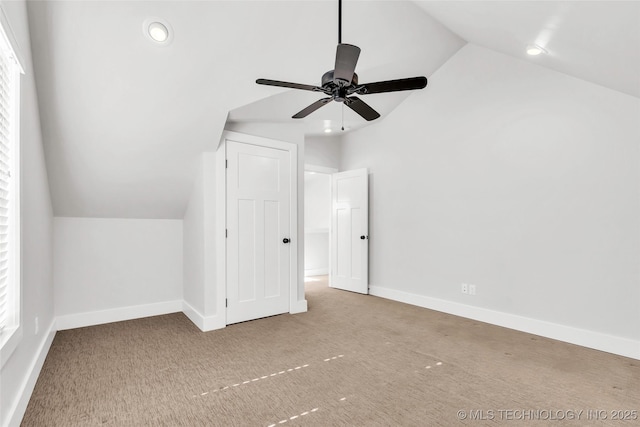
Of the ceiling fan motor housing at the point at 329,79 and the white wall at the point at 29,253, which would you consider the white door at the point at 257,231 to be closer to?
the white wall at the point at 29,253

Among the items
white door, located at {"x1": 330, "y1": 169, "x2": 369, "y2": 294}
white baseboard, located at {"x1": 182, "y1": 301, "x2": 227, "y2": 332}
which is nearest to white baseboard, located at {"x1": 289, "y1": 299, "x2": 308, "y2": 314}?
white baseboard, located at {"x1": 182, "y1": 301, "x2": 227, "y2": 332}

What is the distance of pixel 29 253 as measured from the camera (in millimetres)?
2387

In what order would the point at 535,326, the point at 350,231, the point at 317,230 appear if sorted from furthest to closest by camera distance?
the point at 317,230
the point at 350,231
the point at 535,326

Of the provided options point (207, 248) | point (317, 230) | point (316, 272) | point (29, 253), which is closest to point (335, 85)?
point (207, 248)

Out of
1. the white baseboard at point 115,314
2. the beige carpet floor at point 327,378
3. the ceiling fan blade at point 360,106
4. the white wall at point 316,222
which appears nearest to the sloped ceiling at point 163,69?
the ceiling fan blade at point 360,106

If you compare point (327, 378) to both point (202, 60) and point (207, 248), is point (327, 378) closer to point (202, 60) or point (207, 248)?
point (207, 248)

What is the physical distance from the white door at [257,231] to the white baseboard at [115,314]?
1023 mm

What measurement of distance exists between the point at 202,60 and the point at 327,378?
2.64m

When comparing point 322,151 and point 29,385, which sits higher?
point 322,151

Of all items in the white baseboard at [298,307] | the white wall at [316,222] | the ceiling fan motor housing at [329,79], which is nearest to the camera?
the ceiling fan motor housing at [329,79]

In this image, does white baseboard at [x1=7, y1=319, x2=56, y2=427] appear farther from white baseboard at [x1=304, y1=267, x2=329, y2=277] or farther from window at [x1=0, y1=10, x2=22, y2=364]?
white baseboard at [x1=304, y1=267, x2=329, y2=277]

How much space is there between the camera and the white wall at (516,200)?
299cm

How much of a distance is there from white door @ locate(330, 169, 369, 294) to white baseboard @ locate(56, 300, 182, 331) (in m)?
2.51

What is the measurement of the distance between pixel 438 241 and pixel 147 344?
3420 millimetres
